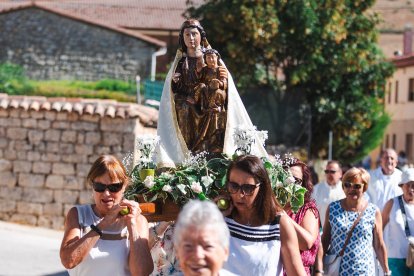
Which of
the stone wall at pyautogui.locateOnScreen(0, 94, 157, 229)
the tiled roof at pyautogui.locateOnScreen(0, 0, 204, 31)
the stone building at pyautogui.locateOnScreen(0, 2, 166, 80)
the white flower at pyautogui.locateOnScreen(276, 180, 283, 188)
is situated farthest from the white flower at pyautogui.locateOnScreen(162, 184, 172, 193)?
the tiled roof at pyautogui.locateOnScreen(0, 0, 204, 31)

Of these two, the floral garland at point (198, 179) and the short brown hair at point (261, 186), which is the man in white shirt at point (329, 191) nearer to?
the floral garland at point (198, 179)

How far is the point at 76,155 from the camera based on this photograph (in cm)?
1964

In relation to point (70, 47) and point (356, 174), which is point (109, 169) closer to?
point (356, 174)

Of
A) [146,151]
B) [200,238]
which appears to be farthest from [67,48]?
[200,238]

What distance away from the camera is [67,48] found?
125 ft

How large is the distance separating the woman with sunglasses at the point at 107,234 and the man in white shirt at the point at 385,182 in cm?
657

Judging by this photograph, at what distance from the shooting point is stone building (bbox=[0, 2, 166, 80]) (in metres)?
37.8

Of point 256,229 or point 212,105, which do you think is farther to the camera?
point 212,105

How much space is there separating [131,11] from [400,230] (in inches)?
1638

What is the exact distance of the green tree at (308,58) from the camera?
27719 mm

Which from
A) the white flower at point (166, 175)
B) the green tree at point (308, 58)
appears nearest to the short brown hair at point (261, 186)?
the white flower at point (166, 175)

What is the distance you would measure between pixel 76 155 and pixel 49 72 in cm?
1891

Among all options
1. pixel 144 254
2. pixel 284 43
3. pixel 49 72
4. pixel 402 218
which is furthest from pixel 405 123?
pixel 144 254

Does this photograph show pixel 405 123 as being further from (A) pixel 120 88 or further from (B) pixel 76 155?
(B) pixel 76 155
